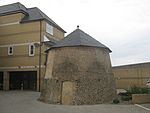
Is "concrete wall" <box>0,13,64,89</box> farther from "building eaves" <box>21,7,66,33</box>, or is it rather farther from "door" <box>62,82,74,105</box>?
"door" <box>62,82,74,105</box>

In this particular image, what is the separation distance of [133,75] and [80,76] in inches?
950

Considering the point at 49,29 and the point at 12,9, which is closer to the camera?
the point at 49,29

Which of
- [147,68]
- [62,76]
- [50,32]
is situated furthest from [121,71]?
[62,76]

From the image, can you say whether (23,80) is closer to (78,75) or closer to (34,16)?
(34,16)

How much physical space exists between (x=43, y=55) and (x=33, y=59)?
1.86 meters

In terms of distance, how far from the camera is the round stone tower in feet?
72.0

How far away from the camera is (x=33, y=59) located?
3566cm

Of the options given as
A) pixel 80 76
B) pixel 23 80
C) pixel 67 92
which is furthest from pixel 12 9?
pixel 67 92

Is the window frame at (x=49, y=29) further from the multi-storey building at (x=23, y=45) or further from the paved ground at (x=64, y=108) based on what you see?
the paved ground at (x=64, y=108)

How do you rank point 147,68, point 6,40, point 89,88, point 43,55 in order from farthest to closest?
1. point 147,68
2. point 6,40
3. point 43,55
4. point 89,88

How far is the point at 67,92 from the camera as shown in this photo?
22.0 meters

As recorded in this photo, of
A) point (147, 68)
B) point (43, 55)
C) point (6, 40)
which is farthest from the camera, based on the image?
point (147, 68)

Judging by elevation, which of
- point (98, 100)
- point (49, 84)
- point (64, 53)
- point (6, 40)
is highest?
point (6, 40)

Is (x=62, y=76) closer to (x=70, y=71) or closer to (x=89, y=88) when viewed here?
(x=70, y=71)
